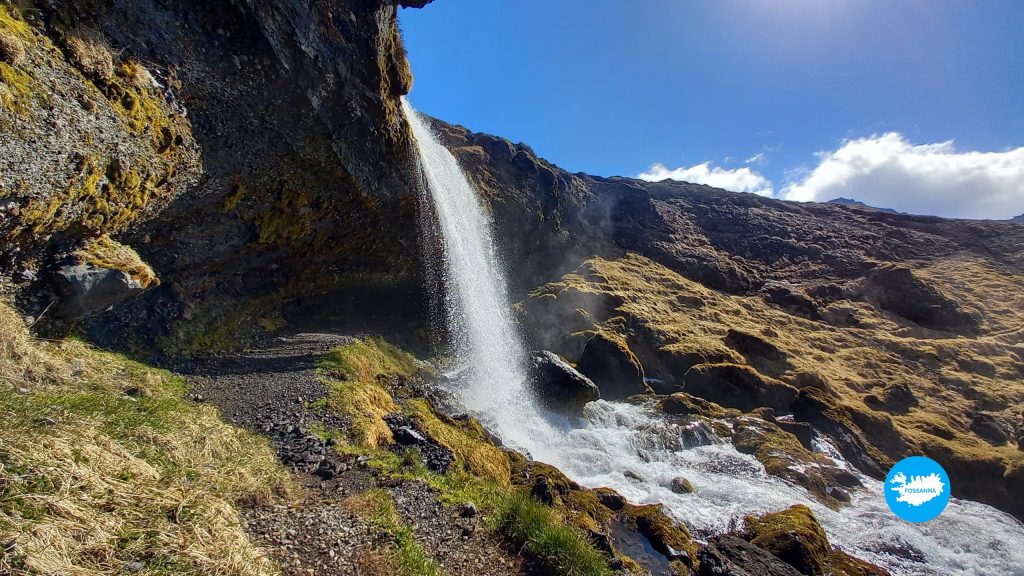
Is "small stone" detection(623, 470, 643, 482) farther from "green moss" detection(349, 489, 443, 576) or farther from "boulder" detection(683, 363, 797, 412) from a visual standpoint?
"boulder" detection(683, 363, 797, 412)

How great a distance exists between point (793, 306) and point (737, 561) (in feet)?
142

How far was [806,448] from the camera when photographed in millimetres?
21406

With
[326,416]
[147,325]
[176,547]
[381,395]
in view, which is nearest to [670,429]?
[381,395]

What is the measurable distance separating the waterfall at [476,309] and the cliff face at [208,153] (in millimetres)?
3903

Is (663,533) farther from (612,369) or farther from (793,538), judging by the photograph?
(612,369)

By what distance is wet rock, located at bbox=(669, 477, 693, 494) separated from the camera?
15.3 meters

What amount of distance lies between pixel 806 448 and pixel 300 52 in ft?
91.5

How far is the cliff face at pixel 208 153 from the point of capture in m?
9.73

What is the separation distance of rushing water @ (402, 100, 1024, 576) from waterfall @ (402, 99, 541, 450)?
0.29ft

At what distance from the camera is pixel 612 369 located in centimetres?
2694

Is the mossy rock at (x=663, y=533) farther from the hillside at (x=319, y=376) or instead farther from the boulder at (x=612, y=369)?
the boulder at (x=612, y=369)

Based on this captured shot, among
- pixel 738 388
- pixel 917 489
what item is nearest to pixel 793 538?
→ pixel 917 489

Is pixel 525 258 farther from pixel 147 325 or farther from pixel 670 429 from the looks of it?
pixel 147 325

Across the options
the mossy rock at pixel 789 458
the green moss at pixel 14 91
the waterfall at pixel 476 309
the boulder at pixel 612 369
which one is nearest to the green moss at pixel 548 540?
the waterfall at pixel 476 309
